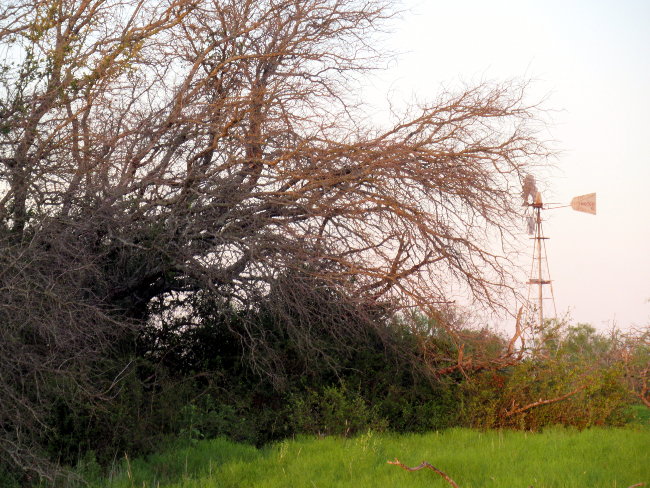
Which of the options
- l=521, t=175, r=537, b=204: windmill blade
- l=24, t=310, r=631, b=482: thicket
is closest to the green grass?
l=24, t=310, r=631, b=482: thicket

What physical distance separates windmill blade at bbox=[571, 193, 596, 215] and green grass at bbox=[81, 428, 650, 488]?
285 inches

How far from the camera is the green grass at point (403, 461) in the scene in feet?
24.6

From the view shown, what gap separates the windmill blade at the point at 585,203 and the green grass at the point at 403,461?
7249mm

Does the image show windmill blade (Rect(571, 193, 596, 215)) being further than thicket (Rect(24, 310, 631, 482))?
Yes

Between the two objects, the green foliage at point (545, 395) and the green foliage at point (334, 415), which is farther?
the green foliage at point (545, 395)

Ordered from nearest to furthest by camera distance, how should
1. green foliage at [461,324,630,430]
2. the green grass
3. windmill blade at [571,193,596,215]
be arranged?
the green grass, green foliage at [461,324,630,430], windmill blade at [571,193,596,215]

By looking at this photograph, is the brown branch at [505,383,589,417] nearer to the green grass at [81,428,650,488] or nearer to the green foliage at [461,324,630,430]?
the green foliage at [461,324,630,430]

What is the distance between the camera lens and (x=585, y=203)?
54.6 ft

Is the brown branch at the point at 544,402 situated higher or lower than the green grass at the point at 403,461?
higher

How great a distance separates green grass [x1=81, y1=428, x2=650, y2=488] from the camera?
7496mm

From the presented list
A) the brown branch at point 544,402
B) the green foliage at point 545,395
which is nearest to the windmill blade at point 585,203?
the green foliage at point 545,395

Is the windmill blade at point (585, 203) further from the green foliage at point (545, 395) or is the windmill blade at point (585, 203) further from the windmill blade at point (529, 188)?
the windmill blade at point (529, 188)

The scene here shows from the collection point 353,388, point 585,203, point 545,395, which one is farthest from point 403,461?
point 585,203

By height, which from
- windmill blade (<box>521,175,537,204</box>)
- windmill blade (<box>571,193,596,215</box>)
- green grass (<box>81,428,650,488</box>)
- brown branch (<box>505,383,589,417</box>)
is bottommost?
green grass (<box>81,428,650,488</box>)
